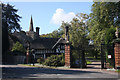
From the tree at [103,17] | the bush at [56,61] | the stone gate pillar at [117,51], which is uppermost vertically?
the tree at [103,17]

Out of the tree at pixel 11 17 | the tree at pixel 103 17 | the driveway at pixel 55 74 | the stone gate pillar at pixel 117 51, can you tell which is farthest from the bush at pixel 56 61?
the tree at pixel 11 17

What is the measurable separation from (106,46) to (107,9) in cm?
688

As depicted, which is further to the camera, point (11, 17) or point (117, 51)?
point (11, 17)

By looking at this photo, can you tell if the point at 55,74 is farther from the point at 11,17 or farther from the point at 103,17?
the point at 11,17

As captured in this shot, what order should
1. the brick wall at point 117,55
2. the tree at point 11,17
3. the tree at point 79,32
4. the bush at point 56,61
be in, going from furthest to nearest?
the tree at point 11,17 → the tree at point 79,32 → the bush at point 56,61 → the brick wall at point 117,55

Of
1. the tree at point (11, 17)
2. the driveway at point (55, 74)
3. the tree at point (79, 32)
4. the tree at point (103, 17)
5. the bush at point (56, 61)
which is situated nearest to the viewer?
the driveway at point (55, 74)

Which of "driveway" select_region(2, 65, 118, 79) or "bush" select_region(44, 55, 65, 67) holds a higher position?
"bush" select_region(44, 55, 65, 67)

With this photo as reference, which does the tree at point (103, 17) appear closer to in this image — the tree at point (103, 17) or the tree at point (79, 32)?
the tree at point (103, 17)

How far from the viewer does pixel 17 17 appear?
50.8 meters

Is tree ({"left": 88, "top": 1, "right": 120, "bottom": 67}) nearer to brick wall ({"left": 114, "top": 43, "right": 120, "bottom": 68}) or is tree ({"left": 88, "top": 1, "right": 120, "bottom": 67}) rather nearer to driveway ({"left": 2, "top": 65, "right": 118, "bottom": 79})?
brick wall ({"left": 114, "top": 43, "right": 120, "bottom": 68})

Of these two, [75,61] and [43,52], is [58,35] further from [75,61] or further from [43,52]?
[75,61]

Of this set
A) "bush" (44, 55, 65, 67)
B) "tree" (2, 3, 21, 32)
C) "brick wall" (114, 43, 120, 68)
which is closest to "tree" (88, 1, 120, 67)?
"brick wall" (114, 43, 120, 68)

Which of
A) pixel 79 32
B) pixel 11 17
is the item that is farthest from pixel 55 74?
pixel 11 17

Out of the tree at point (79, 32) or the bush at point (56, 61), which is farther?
the tree at point (79, 32)
